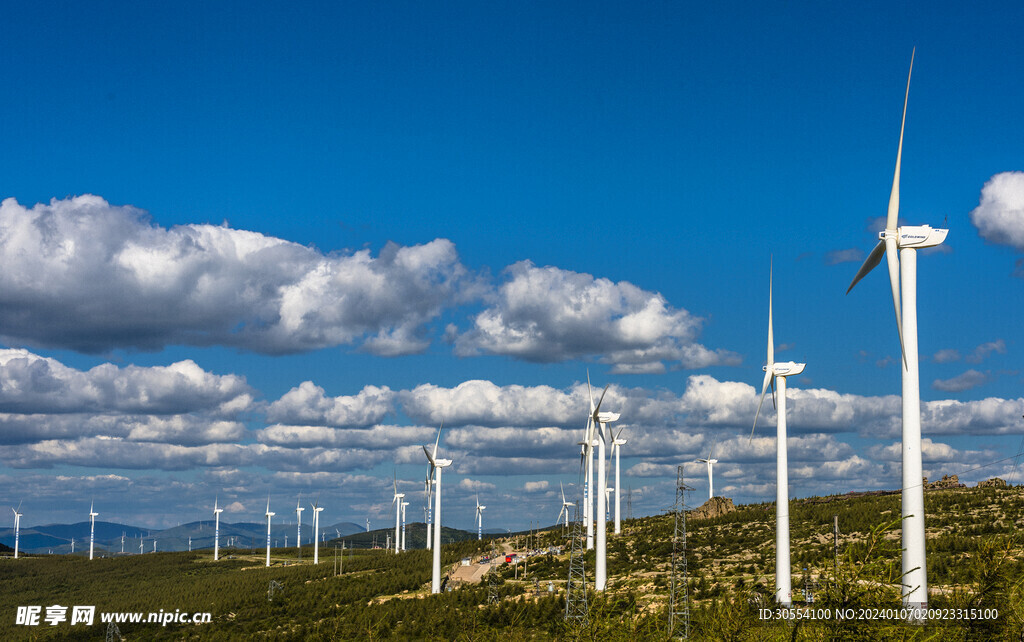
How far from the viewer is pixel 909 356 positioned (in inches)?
1379

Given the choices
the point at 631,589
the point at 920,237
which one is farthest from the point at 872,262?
the point at 631,589

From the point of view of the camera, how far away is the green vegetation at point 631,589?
10500 millimetres

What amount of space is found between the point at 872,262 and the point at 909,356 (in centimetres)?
816

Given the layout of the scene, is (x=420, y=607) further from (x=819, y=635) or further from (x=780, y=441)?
(x=819, y=635)

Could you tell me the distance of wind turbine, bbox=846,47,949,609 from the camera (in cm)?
3139

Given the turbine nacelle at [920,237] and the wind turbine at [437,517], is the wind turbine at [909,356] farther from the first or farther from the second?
the wind turbine at [437,517]

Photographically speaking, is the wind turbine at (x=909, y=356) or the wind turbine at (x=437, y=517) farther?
the wind turbine at (x=437, y=517)

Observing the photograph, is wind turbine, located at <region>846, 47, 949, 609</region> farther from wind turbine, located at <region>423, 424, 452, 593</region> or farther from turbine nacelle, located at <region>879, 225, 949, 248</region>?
wind turbine, located at <region>423, 424, 452, 593</region>

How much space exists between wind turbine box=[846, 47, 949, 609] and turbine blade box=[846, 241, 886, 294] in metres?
0.05

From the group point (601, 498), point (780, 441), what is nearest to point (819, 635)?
point (780, 441)

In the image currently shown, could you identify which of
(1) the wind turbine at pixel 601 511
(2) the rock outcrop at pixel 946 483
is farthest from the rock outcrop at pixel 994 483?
(1) the wind turbine at pixel 601 511

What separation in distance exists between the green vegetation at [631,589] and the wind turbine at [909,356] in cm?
170

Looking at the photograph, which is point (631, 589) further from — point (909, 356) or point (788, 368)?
point (909, 356)

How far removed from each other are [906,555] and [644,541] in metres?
89.0
